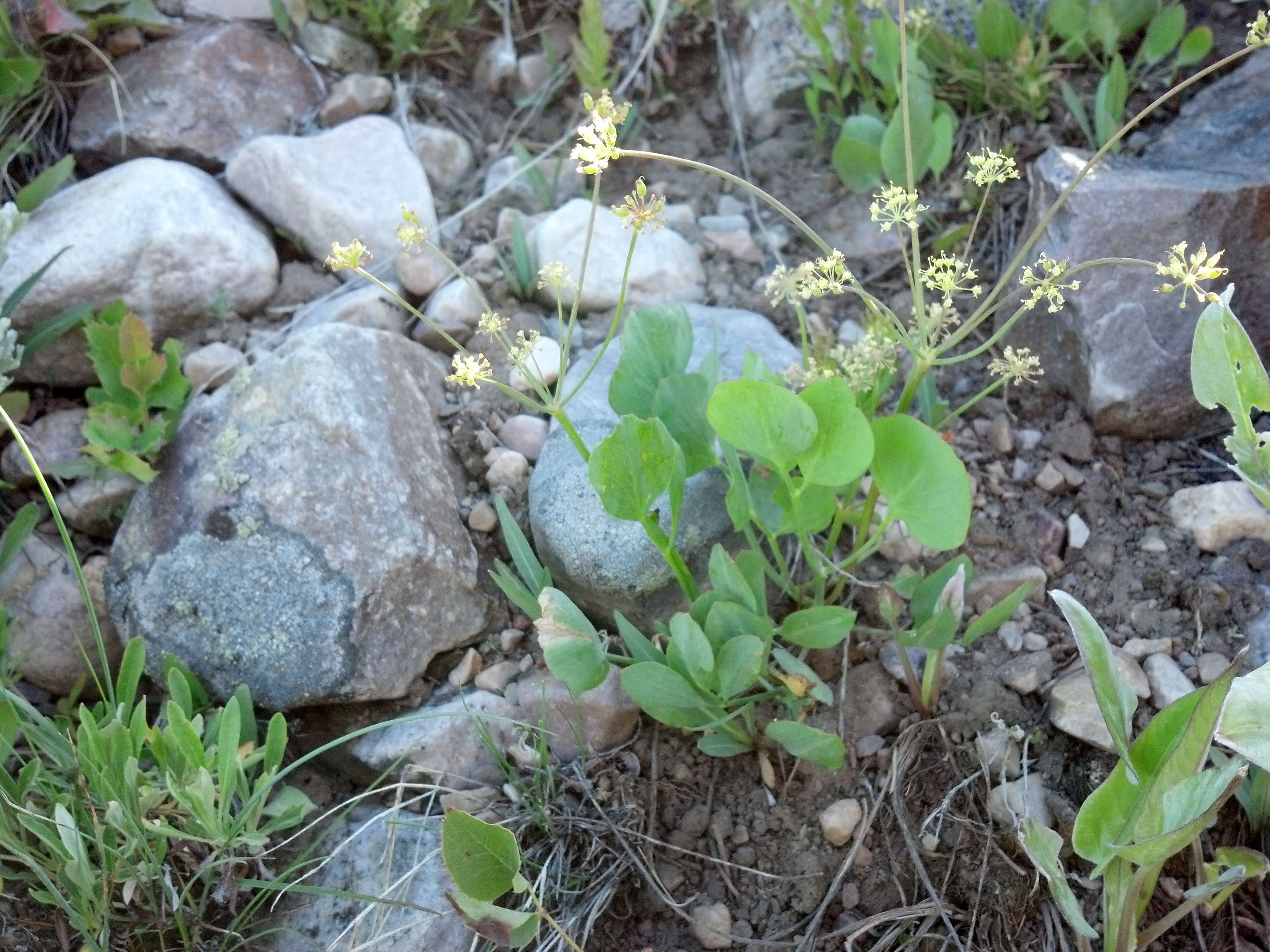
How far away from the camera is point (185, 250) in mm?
2432

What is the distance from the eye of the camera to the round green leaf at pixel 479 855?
1503 millimetres

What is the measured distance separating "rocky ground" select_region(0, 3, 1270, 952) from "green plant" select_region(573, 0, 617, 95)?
26 centimetres

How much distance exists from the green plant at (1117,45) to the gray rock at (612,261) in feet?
3.20

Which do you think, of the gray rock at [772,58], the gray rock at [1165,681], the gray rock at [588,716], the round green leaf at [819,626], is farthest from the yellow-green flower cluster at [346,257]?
the gray rock at [772,58]

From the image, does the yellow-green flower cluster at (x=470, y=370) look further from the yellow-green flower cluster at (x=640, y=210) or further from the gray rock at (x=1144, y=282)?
the gray rock at (x=1144, y=282)

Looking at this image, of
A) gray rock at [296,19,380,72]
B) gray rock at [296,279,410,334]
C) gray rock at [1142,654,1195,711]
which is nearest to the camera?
gray rock at [1142,654,1195,711]

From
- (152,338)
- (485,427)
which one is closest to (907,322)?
(485,427)

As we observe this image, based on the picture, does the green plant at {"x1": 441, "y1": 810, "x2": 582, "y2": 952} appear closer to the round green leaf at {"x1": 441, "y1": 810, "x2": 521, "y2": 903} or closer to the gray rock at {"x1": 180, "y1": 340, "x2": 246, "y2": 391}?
the round green leaf at {"x1": 441, "y1": 810, "x2": 521, "y2": 903}

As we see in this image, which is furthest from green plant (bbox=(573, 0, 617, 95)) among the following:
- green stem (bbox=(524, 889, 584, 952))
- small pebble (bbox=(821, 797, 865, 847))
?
green stem (bbox=(524, 889, 584, 952))

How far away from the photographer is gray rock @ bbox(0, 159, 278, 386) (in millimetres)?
2350

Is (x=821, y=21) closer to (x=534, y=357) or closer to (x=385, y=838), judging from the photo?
(x=534, y=357)

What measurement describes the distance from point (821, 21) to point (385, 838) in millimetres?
2136

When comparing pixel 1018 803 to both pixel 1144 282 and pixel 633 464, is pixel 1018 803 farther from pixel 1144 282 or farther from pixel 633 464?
pixel 1144 282

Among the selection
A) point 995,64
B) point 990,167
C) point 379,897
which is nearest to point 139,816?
point 379,897
